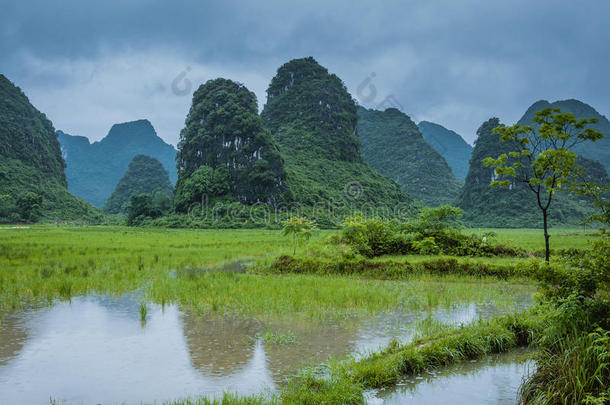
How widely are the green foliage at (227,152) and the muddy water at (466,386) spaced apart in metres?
A: 51.2

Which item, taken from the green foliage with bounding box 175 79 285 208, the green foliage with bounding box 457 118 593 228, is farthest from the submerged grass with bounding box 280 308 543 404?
the green foliage with bounding box 457 118 593 228

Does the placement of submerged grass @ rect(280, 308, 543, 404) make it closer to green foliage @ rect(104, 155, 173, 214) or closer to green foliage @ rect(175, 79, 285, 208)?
green foliage @ rect(175, 79, 285, 208)

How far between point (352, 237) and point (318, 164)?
199 feet

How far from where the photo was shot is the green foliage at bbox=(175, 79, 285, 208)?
56.2 m

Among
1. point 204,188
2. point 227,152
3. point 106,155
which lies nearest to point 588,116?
point 227,152

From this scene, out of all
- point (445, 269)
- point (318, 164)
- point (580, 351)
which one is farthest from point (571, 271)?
point (318, 164)

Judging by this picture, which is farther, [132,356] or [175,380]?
[132,356]

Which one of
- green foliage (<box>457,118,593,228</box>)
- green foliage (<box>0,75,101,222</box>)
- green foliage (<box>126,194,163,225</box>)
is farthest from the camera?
green foliage (<box>457,118,593,228</box>)

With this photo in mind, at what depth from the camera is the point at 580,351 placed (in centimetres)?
382

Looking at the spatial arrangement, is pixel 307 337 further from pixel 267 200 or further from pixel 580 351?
pixel 267 200

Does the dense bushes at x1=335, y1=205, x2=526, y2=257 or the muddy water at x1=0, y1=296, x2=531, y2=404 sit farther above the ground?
the dense bushes at x1=335, y1=205, x2=526, y2=257

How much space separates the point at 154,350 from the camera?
18.2ft

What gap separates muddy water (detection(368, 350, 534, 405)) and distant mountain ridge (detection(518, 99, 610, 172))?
12671cm

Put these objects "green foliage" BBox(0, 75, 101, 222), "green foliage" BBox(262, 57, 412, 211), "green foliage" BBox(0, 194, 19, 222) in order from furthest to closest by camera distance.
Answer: "green foliage" BBox(262, 57, 412, 211), "green foliage" BBox(0, 75, 101, 222), "green foliage" BBox(0, 194, 19, 222)
